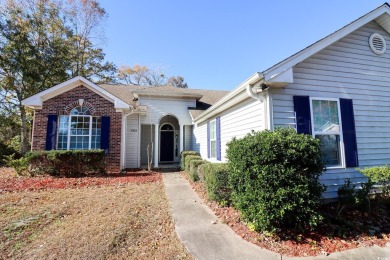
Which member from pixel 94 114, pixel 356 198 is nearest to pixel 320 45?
pixel 356 198

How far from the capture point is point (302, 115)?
16.6 ft

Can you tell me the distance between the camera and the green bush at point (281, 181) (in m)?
3.30

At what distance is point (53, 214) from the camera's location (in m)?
4.57

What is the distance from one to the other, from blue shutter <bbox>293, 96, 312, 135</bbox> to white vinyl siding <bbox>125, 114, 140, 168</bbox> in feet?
30.9

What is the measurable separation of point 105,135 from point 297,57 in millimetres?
9132

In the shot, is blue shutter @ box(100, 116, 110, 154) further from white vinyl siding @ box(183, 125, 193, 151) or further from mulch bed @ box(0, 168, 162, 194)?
white vinyl siding @ box(183, 125, 193, 151)

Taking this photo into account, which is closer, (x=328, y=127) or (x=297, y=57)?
(x=297, y=57)

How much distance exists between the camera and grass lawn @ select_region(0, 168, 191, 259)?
302cm

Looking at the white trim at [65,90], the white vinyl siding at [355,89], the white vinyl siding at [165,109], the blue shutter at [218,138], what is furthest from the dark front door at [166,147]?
the white vinyl siding at [355,89]

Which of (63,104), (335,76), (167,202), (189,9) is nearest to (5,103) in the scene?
(63,104)

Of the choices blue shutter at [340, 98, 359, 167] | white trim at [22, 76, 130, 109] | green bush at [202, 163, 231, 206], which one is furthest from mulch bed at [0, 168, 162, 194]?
blue shutter at [340, 98, 359, 167]

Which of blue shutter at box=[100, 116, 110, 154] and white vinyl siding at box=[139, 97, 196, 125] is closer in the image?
blue shutter at box=[100, 116, 110, 154]

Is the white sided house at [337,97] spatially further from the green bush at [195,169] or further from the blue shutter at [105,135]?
the blue shutter at [105,135]

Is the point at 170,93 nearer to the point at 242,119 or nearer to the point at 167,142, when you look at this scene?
the point at 167,142
